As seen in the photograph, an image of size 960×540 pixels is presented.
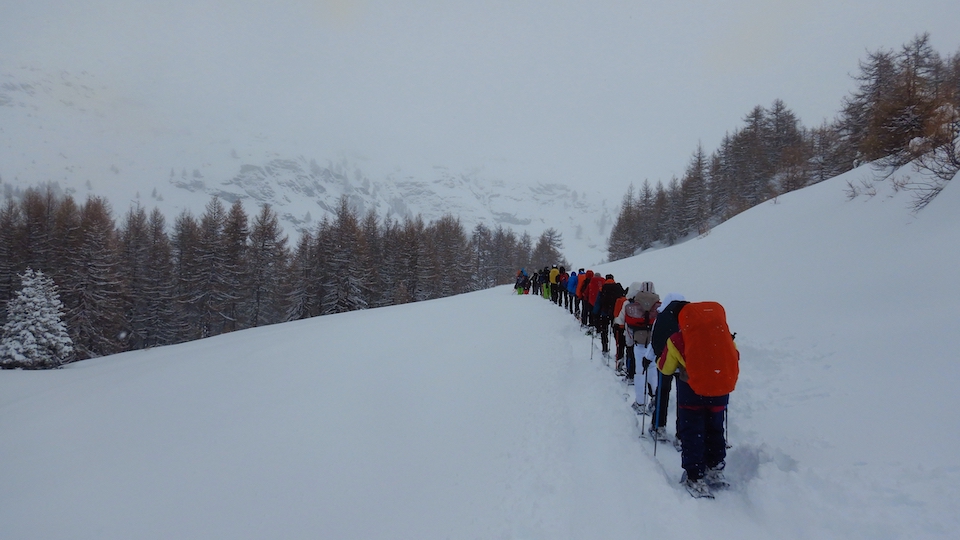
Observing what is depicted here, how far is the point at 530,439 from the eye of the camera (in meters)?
5.36

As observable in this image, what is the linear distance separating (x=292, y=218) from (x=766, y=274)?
15152cm

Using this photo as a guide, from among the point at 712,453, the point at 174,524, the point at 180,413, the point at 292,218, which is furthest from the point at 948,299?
the point at 292,218

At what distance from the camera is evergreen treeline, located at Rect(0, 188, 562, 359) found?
26.9m

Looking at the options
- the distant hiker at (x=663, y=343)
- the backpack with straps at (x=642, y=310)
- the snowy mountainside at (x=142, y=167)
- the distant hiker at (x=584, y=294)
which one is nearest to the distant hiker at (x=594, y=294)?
the distant hiker at (x=584, y=294)

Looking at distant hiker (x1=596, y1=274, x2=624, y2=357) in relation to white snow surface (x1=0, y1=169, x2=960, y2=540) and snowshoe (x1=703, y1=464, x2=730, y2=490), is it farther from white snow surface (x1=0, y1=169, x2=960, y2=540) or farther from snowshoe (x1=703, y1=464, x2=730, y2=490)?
snowshoe (x1=703, y1=464, x2=730, y2=490)

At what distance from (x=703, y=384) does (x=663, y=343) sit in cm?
97

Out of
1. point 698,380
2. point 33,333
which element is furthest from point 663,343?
point 33,333

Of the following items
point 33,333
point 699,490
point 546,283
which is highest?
point 546,283

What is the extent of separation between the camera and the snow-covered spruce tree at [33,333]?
1734 centimetres

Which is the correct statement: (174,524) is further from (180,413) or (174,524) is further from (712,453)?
(712,453)

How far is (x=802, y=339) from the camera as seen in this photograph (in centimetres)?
608

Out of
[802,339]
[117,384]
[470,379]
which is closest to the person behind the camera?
[802,339]

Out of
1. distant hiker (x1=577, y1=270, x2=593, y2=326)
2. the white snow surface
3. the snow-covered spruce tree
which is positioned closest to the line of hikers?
the white snow surface

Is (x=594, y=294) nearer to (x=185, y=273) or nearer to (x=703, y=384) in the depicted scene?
(x=703, y=384)
